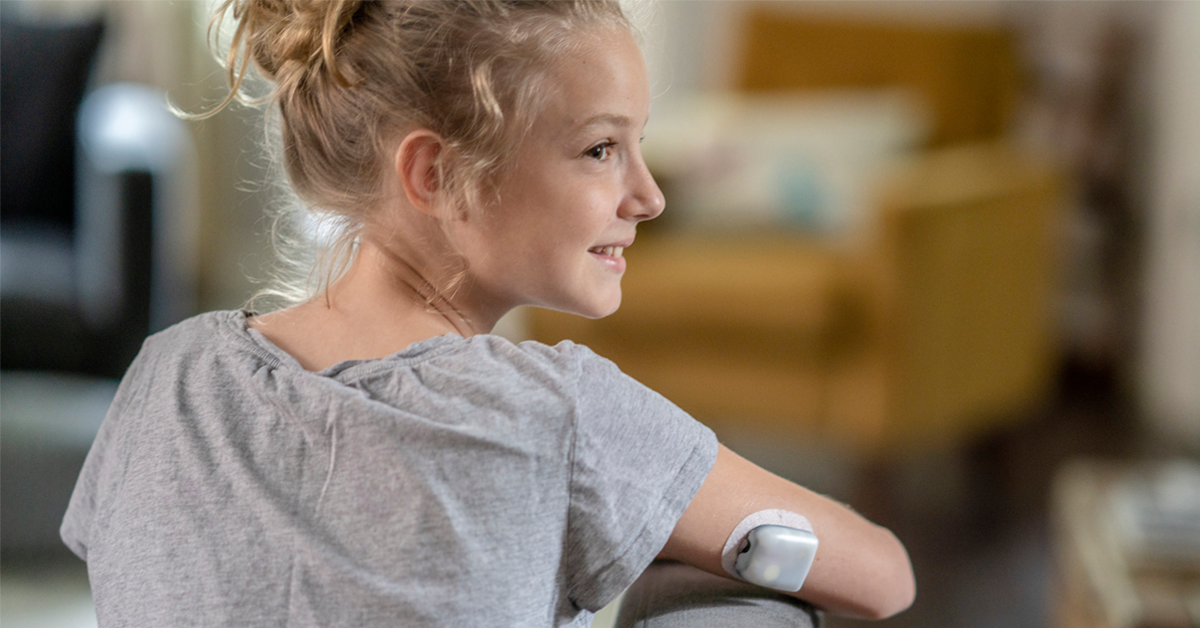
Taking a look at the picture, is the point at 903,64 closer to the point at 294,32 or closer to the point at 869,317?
the point at 869,317

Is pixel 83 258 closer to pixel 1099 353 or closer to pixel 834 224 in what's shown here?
pixel 834 224

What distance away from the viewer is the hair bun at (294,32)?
1.98 feet

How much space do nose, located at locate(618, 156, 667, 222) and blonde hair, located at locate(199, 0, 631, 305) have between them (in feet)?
0.27

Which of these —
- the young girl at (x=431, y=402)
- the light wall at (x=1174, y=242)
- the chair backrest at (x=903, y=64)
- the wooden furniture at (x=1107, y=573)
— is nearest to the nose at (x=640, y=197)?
the young girl at (x=431, y=402)

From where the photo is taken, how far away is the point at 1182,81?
292 centimetres

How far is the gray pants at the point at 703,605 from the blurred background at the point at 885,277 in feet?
2.48

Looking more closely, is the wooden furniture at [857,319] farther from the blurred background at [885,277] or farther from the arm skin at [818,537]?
the arm skin at [818,537]

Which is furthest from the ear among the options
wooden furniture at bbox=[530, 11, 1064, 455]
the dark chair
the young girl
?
wooden furniture at bbox=[530, 11, 1064, 455]

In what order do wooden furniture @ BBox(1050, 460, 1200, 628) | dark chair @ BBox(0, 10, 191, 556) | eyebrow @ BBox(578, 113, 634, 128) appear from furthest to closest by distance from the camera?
dark chair @ BBox(0, 10, 191, 556)
wooden furniture @ BBox(1050, 460, 1200, 628)
eyebrow @ BBox(578, 113, 634, 128)

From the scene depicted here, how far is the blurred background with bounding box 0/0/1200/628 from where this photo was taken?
5.69 ft

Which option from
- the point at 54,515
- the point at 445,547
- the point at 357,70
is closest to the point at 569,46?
the point at 357,70

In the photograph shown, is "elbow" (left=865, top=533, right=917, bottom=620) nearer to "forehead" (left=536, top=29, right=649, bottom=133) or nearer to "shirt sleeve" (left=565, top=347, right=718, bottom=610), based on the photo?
"shirt sleeve" (left=565, top=347, right=718, bottom=610)

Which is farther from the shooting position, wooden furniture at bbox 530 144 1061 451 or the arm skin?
wooden furniture at bbox 530 144 1061 451

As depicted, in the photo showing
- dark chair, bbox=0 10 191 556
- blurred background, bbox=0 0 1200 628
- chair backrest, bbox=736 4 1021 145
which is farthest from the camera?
chair backrest, bbox=736 4 1021 145
